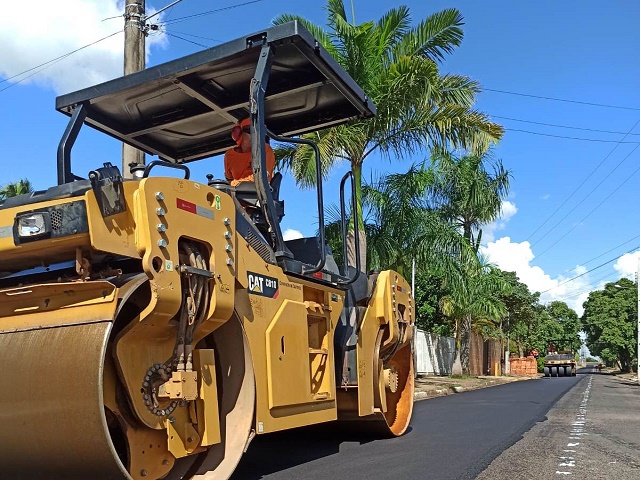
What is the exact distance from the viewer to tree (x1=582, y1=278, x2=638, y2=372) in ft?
173

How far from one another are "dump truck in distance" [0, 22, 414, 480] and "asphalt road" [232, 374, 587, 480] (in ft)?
1.92

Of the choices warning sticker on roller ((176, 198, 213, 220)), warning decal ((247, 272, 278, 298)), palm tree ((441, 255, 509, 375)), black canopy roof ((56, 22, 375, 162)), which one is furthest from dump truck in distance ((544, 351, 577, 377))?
warning sticker on roller ((176, 198, 213, 220))

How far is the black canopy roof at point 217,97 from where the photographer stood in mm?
4430

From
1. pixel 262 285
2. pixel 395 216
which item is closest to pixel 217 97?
pixel 262 285

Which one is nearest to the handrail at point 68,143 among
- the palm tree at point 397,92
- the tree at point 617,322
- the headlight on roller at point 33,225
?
the headlight on roller at point 33,225

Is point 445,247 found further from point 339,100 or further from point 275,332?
point 275,332

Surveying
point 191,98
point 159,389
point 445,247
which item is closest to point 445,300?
point 445,247

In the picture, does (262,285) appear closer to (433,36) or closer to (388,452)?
(388,452)

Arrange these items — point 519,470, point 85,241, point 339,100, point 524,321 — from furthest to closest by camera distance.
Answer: point 524,321
point 339,100
point 519,470
point 85,241

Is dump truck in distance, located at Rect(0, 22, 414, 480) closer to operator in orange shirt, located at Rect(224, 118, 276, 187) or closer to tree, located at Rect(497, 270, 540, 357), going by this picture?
operator in orange shirt, located at Rect(224, 118, 276, 187)

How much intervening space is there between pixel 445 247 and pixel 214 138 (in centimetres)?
1064

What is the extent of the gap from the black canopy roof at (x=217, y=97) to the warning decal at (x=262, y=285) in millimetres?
1462

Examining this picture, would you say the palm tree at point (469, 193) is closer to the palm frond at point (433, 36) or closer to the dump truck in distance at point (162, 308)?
the palm frond at point (433, 36)

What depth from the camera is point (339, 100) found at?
5.61 meters
